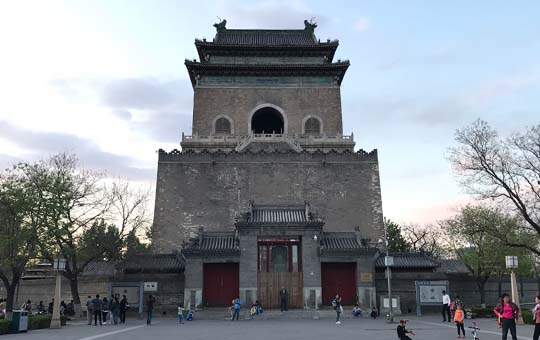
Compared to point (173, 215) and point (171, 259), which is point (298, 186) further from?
point (171, 259)

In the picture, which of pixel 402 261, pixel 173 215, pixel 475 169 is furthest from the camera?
Result: pixel 173 215

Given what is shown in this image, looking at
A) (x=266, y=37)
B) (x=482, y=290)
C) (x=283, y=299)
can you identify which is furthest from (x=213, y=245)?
(x=266, y=37)

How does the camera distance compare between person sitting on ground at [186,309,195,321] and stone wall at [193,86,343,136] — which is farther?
stone wall at [193,86,343,136]

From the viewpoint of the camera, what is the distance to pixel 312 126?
4647 cm

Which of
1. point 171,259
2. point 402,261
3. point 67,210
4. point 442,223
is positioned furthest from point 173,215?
point 442,223

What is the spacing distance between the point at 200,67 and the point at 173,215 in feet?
48.8

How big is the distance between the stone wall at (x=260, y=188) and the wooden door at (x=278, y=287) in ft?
39.6

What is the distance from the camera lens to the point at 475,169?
23.7m

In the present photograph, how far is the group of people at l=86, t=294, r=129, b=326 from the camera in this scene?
70.3 ft

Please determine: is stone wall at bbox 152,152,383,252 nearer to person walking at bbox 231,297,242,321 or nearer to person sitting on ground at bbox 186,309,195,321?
person sitting on ground at bbox 186,309,195,321

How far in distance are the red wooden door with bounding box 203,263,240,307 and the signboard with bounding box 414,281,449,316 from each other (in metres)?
9.02

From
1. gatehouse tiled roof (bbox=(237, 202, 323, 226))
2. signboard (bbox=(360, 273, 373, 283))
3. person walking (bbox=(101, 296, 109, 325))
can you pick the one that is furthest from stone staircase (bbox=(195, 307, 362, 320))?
gatehouse tiled roof (bbox=(237, 202, 323, 226))

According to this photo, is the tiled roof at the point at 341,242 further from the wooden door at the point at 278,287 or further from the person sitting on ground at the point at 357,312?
the person sitting on ground at the point at 357,312

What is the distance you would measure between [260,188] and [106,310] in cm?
1764
